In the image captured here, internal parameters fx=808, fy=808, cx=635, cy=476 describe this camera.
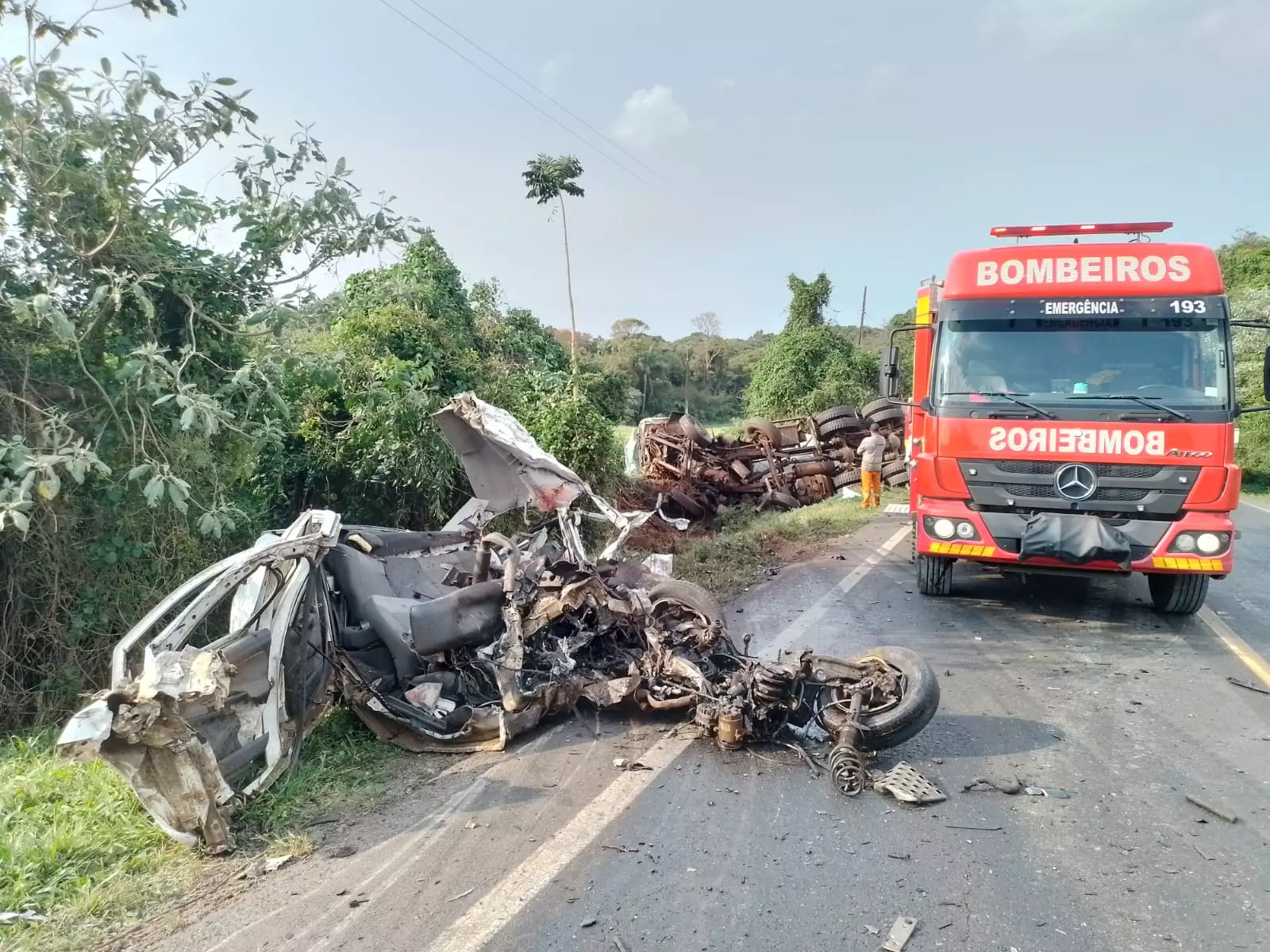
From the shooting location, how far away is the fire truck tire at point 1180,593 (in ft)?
21.1

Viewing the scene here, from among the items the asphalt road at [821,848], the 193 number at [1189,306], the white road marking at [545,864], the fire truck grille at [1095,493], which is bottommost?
the asphalt road at [821,848]

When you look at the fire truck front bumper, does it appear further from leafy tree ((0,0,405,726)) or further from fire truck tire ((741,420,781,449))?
fire truck tire ((741,420,781,449))

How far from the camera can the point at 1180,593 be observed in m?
6.50

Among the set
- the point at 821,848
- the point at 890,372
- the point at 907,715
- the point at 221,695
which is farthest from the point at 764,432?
the point at 221,695

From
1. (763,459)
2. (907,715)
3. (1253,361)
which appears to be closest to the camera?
(907,715)

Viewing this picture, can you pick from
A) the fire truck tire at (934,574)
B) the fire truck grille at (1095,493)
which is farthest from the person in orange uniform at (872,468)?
the fire truck grille at (1095,493)

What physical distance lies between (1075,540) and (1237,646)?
145cm

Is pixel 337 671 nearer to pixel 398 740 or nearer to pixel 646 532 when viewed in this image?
pixel 398 740

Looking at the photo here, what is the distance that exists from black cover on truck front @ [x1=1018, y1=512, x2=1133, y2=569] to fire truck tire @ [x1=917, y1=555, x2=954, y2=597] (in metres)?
1.10

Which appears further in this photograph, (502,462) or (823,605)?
(823,605)

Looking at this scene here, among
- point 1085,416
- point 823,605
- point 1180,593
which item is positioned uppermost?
point 1085,416

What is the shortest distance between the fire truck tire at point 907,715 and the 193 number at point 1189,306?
3867 millimetres

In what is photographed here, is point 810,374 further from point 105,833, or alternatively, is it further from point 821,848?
point 105,833

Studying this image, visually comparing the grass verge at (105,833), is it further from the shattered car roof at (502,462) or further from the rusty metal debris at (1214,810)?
the rusty metal debris at (1214,810)
